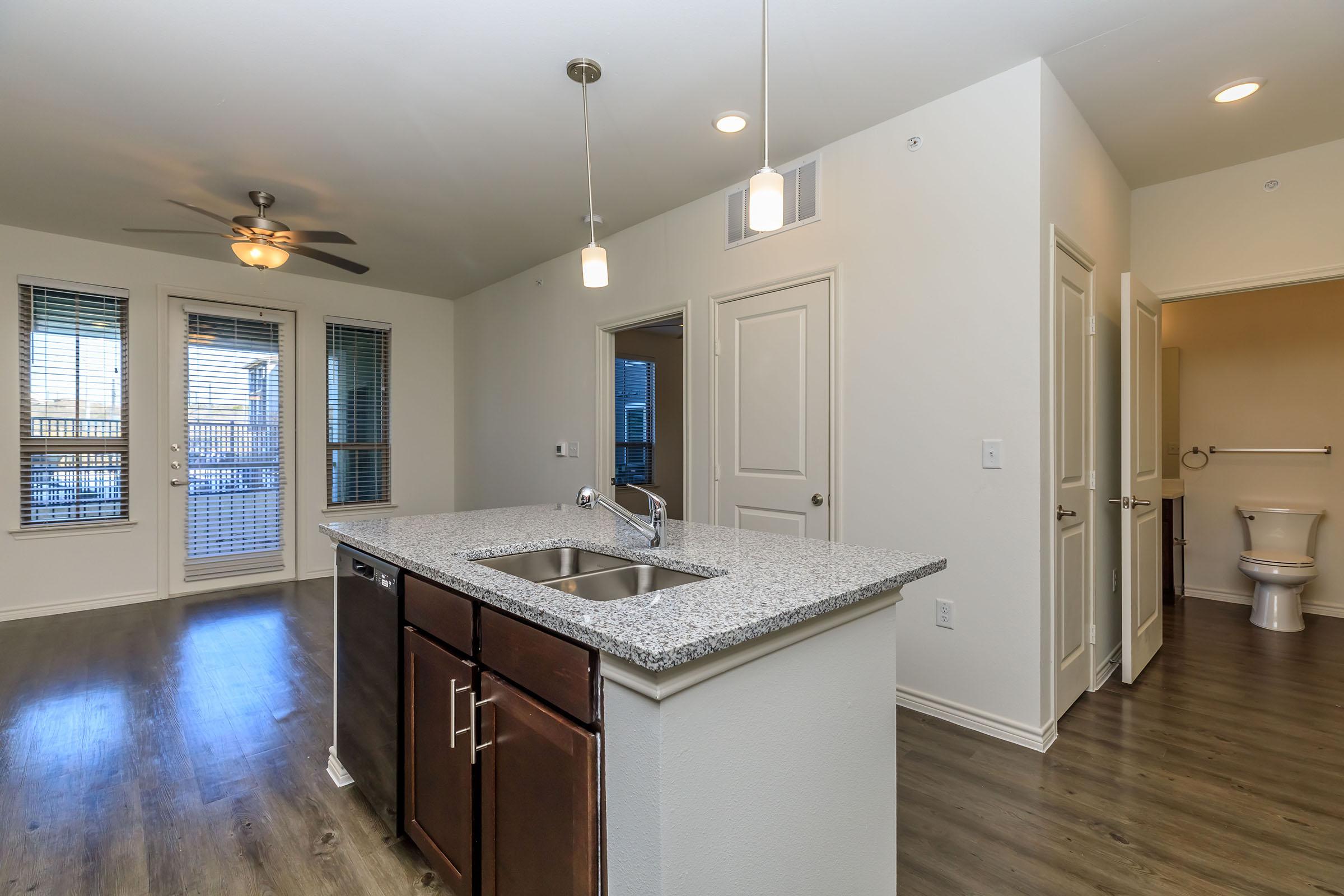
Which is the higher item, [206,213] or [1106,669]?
[206,213]

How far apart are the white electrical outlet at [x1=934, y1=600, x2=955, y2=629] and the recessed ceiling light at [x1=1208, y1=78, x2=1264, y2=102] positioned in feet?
7.59

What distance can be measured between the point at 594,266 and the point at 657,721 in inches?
65.5

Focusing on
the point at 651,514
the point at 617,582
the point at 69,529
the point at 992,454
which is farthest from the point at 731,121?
the point at 69,529

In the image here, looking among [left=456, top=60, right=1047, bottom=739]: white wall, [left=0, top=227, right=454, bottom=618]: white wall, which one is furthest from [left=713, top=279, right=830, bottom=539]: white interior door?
[left=0, top=227, right=454, bottom=618]: white wall

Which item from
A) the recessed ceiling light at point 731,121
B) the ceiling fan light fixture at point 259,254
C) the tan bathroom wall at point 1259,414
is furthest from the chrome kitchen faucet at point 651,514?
the tan bathroom wall at point 1259,414

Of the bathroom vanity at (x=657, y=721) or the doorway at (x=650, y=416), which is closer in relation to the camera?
the bathroom vanity at (x=657, y=721)

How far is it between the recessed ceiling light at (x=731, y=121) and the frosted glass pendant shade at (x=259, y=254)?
2352mm

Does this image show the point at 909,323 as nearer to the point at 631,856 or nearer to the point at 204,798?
the point at 631,856

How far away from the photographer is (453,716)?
4.73 feet

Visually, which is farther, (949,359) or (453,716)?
(949,359)

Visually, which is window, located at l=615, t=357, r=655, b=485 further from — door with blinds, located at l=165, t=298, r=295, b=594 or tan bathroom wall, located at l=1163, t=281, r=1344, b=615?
tan bathroom wall, located at l=1163, t=281, r=1344, b=615

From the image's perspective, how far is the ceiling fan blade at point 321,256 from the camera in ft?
10.7

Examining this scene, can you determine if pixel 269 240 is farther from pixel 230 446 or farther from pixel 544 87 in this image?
pixel 230 446

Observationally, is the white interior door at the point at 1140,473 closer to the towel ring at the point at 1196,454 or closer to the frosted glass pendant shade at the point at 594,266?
the towel ring at the point at 1196,454
